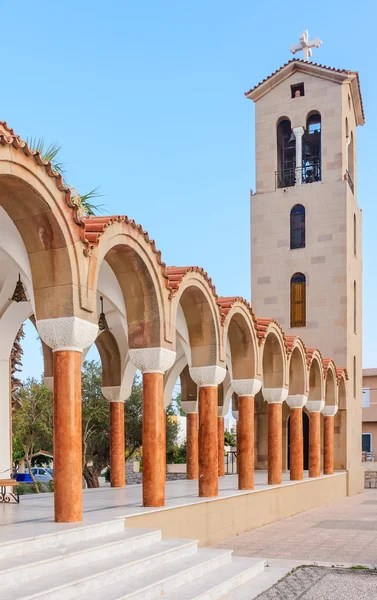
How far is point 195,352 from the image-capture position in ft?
44.3

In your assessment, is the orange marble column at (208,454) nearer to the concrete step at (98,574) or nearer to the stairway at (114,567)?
the stairway at (114,567)

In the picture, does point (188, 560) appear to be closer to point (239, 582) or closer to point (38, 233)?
point (239, 582)

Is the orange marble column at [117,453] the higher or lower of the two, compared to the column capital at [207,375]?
lower

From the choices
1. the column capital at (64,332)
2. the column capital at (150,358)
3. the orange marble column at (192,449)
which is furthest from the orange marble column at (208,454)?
the orange marble column at (192,449)

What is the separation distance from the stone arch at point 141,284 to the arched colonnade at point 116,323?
1 centimetres

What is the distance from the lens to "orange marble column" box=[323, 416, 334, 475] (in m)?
21.8

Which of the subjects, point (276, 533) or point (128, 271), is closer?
point (128, 271)

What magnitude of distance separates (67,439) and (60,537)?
1.29 m

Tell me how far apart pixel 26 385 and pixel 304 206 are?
1229 centimetres

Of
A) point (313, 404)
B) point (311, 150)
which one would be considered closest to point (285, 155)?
point (311, 150)

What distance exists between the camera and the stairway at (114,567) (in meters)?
6.74

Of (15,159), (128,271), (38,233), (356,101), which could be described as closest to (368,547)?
(128,271)

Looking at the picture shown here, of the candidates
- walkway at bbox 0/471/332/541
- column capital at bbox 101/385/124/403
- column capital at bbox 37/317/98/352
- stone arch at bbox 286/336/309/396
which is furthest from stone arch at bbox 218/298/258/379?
column capital at bbox 37/317/98/352

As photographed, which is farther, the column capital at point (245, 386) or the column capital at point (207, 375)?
the column capital at point (245, 386)
